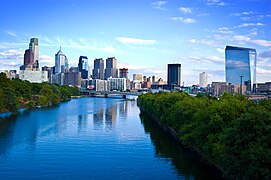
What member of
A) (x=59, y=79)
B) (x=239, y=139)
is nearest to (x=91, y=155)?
(x=239, y=139)

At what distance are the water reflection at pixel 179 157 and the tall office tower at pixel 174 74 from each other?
148292 millimetres

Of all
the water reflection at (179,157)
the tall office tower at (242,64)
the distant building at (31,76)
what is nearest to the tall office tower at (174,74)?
the tall office tower at (242,64)

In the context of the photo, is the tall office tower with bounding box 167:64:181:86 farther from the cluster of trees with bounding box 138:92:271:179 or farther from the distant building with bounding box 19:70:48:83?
the cluster of trees with bounding box 138:92:271:179

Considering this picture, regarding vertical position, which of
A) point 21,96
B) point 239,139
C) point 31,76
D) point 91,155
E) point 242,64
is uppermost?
point 242,64

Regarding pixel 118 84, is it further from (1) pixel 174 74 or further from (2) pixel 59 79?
(2) pixel 59 79

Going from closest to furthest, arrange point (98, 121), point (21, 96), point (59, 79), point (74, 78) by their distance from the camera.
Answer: point (98, 121) → point (21, 96) → point (74, 78) → point (59, 79)

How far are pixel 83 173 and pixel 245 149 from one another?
818cm

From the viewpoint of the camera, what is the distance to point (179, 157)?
2042 cm

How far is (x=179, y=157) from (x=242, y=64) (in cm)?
9698

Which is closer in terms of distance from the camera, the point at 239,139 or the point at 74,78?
the point at 239,139

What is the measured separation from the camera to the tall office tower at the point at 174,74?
581 ft

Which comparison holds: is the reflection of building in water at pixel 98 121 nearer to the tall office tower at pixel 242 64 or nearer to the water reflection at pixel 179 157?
the water reflection at pixel 179 157

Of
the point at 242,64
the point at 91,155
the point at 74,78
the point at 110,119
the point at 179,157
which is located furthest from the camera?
the point at 74,78

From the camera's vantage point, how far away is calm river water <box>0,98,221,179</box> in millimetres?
16487
